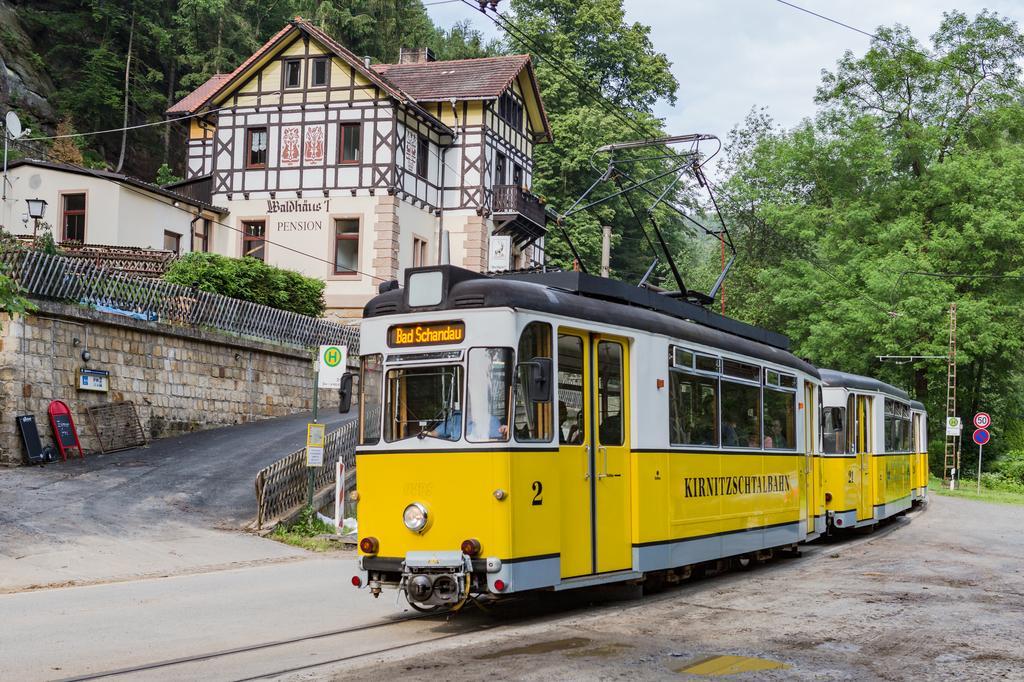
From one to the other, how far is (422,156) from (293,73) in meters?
5.51

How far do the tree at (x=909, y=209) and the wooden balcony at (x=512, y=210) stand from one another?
10.4 m

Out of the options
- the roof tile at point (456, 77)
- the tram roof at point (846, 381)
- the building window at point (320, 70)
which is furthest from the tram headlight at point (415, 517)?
the roof tile at point (456, 77)

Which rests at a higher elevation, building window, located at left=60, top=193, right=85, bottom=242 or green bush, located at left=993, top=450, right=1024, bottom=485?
building window, located at left=60, top=193, right=85, bottom=242

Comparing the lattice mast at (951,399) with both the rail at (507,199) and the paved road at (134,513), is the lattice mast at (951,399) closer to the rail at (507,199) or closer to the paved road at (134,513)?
the rail at (507,199)

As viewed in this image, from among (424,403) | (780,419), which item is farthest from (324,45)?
(424,403)

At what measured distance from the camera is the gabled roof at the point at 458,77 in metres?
43.6

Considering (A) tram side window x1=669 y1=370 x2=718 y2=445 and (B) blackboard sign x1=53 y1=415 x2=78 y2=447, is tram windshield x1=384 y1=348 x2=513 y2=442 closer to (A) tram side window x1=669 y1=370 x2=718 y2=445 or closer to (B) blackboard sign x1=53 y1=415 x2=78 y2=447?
(A) tram side window x1=669 y1=370 x2=718 y2=445

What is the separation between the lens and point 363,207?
40.0 metres

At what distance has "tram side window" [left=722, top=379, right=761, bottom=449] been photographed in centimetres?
1334

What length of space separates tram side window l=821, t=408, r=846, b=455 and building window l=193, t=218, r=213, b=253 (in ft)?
88.3

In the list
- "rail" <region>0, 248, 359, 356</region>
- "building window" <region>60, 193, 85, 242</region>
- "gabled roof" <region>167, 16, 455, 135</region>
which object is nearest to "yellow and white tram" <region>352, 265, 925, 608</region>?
"rail" <region>0, 248, 359, 356</region>

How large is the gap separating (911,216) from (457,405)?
40150 millimetres

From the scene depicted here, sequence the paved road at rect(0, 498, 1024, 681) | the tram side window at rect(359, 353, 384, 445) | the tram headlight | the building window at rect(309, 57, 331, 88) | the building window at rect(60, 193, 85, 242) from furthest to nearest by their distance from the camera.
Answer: the building window at rect(309, 57, 331, 88) < the building window at rect(60, 193, 85, 242) < the tram side window at rect(359, 353, 384, 445) < the tram headlight < the paved road at rect(0, 498, 1024, 681)

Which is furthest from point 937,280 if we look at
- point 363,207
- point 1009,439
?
point 363,207
